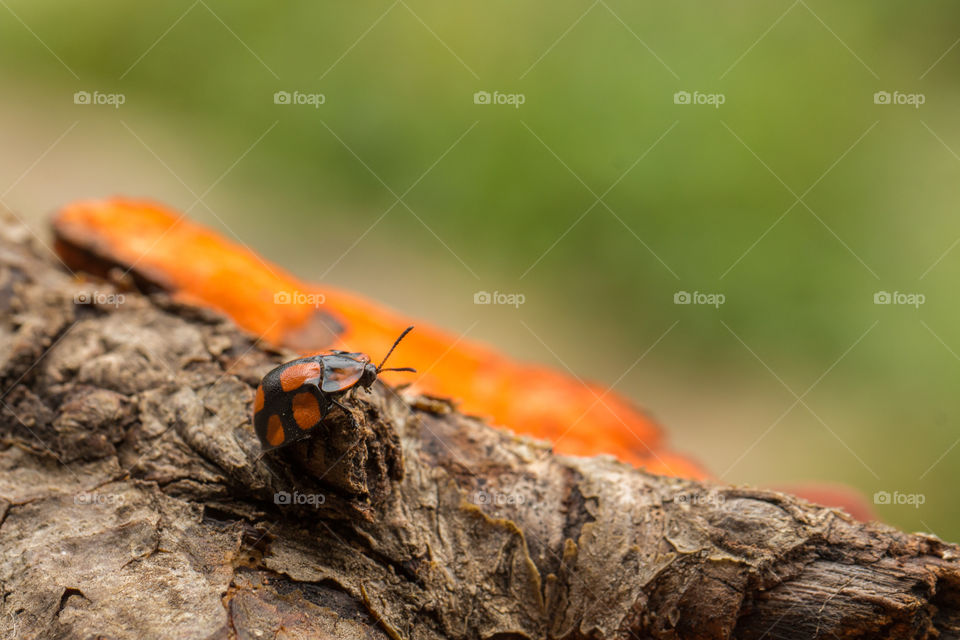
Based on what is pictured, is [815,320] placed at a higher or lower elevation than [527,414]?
higher

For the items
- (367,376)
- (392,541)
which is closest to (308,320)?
(367,376)

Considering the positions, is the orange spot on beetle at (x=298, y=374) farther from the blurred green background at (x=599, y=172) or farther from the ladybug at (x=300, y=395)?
the blurred green background at (x=599, y=172)

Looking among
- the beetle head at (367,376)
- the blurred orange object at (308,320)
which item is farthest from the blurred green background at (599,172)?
the beetle head at (367,376)

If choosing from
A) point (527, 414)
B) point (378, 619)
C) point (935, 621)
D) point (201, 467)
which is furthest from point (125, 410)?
point (935, 621)

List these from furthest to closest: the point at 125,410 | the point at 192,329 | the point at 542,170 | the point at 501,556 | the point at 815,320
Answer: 1. the point at 542,170
2. the point at 815,320
3. the point at 192,329
4. the point at 125,410
5. the point at 501,556

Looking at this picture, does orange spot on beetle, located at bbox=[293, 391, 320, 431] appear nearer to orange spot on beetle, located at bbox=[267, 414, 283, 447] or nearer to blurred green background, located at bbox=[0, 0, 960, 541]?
orange spot on beetle, located at bbox=[267, 414, 283, 447]

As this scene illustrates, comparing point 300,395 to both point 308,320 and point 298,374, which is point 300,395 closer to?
point 298,374

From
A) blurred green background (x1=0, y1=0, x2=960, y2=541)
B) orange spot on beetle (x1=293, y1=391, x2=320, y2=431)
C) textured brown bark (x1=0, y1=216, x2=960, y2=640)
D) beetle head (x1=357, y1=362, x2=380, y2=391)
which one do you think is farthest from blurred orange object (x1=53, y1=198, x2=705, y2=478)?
blurred green background (x1=0, y1=0, x2=960, y2=541)

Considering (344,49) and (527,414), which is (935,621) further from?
(344,49)
